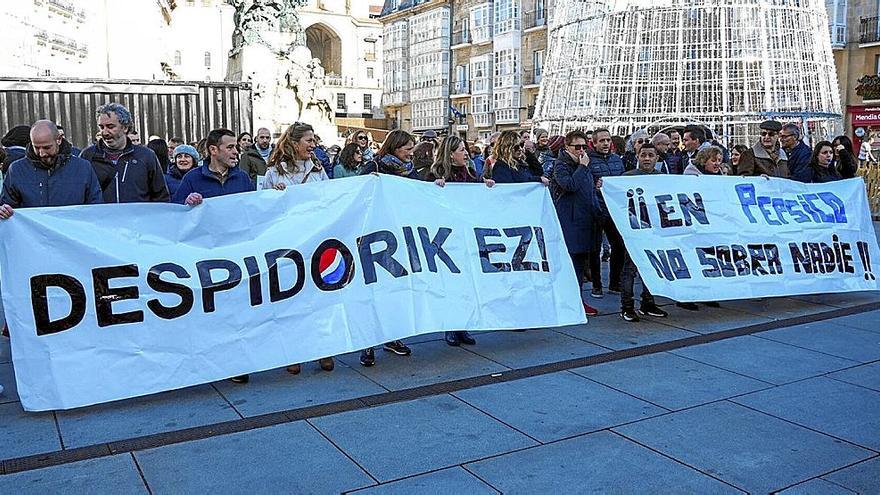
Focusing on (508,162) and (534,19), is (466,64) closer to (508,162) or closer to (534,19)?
(534,19)

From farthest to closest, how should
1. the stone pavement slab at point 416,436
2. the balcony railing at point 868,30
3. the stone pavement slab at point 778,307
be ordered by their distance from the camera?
the balcony railing at point 868,30
the stone pavement slab at point 778,307
the stone pavement slab at point 416,436

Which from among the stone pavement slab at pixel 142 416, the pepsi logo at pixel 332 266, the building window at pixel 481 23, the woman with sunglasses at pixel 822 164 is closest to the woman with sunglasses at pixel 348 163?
the pepsi logo at pixel 332 266

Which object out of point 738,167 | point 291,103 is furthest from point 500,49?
point 738,167

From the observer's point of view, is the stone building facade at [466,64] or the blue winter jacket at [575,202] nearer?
the blue winter jacket at [575,202]

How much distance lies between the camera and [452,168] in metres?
6.64

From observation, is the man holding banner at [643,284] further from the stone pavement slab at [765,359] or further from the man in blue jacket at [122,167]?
the man in blue jacket at [122,167]

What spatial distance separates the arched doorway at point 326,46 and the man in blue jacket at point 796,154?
246 feet

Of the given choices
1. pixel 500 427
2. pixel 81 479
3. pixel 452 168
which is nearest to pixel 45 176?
pixel 81 479

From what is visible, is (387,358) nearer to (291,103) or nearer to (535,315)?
(535,315)

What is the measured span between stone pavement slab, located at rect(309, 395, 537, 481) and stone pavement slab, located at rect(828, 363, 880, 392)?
2629mm

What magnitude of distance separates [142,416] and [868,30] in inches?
1367

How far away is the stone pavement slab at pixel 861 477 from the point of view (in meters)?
3.87

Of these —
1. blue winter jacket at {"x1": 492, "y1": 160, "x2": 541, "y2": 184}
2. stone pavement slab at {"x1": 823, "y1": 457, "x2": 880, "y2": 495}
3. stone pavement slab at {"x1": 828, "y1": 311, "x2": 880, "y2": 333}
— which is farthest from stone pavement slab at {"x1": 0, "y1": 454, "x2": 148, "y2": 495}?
stone pavement slab at {"x1": 828, "y1": 311, "x2": 880, "y2": 333}

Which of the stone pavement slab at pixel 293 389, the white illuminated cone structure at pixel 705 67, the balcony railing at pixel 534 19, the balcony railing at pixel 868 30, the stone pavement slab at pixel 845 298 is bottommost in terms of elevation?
the stone pavement slab at pixel 293 389
